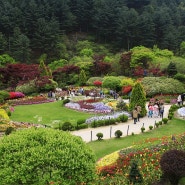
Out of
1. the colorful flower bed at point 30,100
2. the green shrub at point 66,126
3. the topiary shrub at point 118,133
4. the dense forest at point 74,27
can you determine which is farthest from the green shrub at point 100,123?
the dense forest at point 74,27

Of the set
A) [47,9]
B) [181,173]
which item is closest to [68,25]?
[47,9]

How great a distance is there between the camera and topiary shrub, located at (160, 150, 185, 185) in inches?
504

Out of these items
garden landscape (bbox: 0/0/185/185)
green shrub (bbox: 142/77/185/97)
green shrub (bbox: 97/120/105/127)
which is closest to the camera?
garden landscape (bbox: 0/0/185/185)

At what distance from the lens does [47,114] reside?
3309 centimetres

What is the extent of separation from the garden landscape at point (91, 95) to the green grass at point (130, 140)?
0.21 feet

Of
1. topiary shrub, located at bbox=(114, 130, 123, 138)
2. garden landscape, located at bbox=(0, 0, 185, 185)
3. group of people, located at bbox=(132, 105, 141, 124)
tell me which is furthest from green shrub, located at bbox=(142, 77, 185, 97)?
topiary shrub, located at bbox=(114, 130, 123, 138)

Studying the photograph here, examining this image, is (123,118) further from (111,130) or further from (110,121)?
(111,130)

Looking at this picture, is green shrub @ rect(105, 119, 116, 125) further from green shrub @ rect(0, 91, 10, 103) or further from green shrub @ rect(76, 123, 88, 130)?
green shrub @ rect(0, 91, 10, 103)

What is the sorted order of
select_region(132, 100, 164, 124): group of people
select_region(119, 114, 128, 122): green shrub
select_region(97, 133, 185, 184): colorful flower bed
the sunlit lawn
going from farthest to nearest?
select_region(132, 100, 164, 124): group of people, select_region(119, 114, 128, 122): green shrub, the sunlit lawn, select_region(97, 133, 185, 184): colorful flower bed

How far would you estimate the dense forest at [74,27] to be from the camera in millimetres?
72438

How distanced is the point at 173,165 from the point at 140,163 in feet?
11.2

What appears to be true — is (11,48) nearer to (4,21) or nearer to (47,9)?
(4,21)

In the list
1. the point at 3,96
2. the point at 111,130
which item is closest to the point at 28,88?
the point at 3,96

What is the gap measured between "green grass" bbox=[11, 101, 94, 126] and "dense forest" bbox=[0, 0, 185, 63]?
31.5 metres
